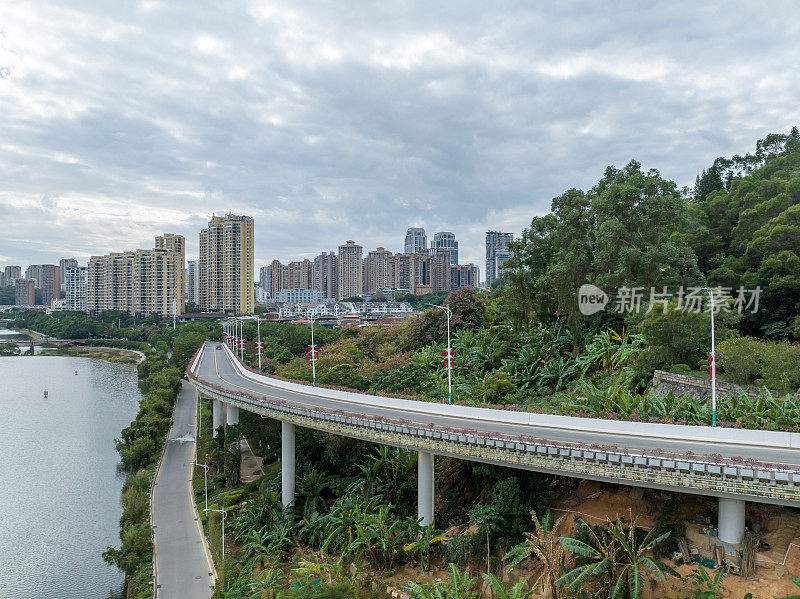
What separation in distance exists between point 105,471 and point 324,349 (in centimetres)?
2658

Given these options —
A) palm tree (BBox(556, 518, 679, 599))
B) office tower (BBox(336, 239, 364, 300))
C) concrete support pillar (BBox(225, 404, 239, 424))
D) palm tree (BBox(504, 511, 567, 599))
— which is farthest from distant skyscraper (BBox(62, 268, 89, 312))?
palm tree (BBox(556, 518, 679, 599))

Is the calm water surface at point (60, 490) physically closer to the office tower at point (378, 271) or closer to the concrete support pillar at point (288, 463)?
the concrete support pillar at point (288, 463)

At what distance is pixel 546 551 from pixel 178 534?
2012 centimetres

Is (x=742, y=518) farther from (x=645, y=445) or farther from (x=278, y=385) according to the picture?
(x=278, y=385)

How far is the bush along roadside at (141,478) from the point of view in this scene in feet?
78.6

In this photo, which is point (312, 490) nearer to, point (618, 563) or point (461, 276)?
point (618, 563)

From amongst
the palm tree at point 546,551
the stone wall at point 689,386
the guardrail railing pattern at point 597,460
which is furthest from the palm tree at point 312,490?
the stone wall at point 689,386

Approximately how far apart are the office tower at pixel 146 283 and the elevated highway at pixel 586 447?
126 m

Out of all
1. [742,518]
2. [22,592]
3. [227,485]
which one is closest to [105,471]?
[227,485]

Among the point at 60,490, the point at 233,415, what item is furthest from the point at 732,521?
the point at 60,490

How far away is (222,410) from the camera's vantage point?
1741 inches

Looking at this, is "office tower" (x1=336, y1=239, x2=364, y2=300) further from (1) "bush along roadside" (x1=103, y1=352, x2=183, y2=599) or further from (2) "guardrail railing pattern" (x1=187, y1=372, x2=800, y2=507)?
(2) "guardrail railing pattern" (x1=187, y1=372, x2=800, y2=507)

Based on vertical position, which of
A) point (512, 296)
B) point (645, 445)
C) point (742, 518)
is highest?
point (512, 296)

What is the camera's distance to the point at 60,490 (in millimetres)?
34719
